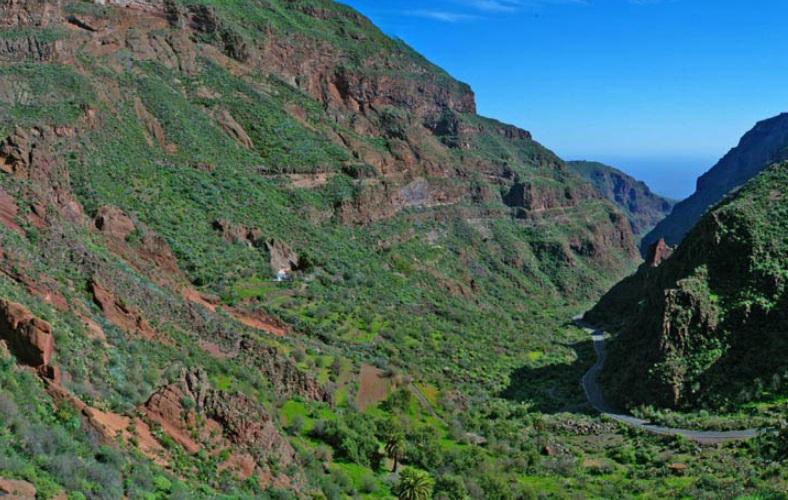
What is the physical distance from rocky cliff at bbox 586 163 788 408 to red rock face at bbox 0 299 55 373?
4845 cm

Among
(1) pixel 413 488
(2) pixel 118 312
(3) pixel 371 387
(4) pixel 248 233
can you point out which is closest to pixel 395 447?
(1) pixel 413 488

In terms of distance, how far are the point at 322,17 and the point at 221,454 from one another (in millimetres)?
135889

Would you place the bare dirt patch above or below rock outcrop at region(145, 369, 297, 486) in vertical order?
below

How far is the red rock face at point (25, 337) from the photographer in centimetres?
2211

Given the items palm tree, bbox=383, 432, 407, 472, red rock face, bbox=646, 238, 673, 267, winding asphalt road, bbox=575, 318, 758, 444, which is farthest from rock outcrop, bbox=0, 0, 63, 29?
red rock face, bbox=646, 238, 673, 267

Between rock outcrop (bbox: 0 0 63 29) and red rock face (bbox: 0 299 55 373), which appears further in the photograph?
rock outcrop (bbox: 0 0 63 29)

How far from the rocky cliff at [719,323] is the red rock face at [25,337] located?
1907 inches

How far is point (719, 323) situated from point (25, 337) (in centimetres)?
5502

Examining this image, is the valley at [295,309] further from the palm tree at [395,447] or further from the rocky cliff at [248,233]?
the rocky cliff at [248,233]

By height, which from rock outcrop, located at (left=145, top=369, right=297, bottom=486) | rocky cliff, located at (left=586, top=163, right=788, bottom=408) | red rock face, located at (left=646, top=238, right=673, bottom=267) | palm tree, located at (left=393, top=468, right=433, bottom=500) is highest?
red rock face, located at (left=646, top=238, right=673, bottom=267)

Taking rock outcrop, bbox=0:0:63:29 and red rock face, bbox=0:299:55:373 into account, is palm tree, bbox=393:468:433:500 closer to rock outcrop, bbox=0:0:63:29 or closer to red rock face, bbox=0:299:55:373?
red rock face, bbox=0:299:55:373

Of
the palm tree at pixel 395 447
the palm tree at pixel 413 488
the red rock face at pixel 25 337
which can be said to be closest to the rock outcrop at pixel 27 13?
the red rock face at pixel 25 337

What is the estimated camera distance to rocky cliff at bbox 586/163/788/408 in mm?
52562

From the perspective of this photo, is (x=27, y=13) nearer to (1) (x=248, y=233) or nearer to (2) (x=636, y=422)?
(1) (x=248, y=233)
